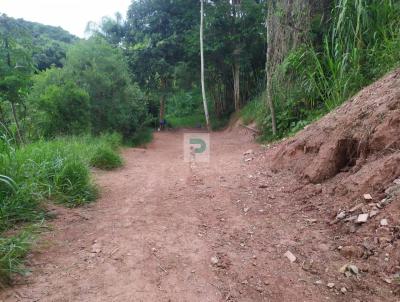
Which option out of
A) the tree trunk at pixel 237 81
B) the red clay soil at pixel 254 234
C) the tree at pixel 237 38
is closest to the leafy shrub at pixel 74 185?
the red clay soil at pixel 254 234

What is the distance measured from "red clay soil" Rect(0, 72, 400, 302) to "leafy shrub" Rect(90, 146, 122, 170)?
1.18 m

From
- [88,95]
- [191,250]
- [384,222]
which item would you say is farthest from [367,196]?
[88,95]

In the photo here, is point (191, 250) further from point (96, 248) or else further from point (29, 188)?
point (29, 188)

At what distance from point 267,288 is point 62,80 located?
23.2ft

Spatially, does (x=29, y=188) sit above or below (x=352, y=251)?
above

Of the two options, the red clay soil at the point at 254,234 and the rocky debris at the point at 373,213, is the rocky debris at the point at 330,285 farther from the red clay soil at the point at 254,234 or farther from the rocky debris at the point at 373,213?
the rocky debris at the point at 373,213

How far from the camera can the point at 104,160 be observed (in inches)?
189

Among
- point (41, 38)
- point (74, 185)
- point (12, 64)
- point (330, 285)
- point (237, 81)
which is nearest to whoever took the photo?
point (330, 285)

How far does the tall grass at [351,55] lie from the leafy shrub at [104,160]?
3.20m

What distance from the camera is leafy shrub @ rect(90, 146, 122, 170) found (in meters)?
4.68

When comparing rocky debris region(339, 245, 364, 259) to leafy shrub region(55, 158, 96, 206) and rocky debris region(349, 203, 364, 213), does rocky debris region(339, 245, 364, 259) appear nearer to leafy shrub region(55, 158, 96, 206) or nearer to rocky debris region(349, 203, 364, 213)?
rocky debris region(349, 203, 364, 213)

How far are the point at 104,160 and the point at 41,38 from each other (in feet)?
30.3

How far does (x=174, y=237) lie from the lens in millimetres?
2270

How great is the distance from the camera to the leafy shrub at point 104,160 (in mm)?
4680
